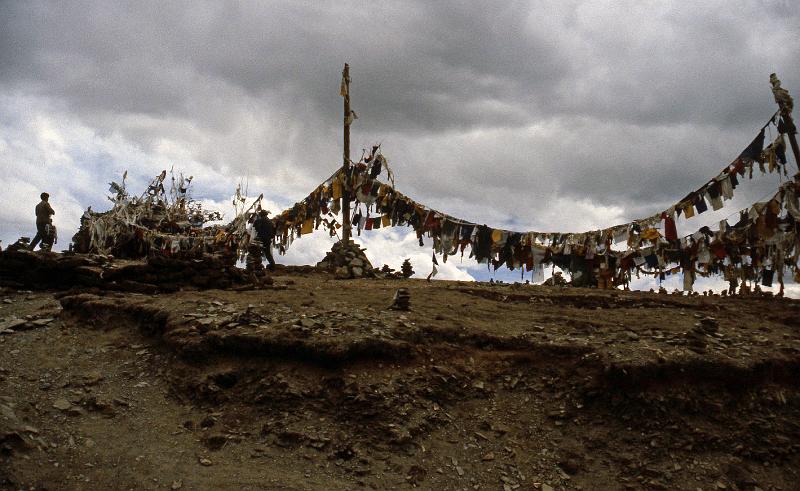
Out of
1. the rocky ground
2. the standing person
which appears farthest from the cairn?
the standing person

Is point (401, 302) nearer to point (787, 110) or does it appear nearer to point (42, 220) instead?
point (787, 110)

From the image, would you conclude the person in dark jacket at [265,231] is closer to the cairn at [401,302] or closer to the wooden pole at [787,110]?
the cairn at [401,302]

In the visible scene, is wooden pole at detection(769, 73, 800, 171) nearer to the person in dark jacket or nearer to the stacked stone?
the stacked stone

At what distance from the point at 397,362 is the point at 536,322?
139 inches

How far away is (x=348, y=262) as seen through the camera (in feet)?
62.6

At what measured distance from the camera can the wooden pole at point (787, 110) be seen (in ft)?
48.0

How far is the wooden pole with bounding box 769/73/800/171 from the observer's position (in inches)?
575

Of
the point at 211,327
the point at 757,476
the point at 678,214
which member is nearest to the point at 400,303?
the point at 211,327

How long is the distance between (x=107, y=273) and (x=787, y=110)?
61.1 feet

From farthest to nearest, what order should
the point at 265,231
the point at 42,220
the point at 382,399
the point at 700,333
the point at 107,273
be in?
the point at 265,231 < the point at 42,220 < the point at 107,273 < the point at 700,333 < the point at 382,399

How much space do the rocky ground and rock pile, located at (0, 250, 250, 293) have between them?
5.68 feet

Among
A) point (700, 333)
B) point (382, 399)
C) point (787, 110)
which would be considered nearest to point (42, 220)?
point (382, 399)

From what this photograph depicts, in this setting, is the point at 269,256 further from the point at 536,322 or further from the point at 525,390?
the point at 525,390

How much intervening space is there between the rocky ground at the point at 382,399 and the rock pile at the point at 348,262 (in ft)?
24.8
